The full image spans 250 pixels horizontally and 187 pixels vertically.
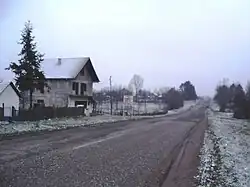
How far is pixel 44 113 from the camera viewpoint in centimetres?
3669

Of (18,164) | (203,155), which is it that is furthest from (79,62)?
(18,164)

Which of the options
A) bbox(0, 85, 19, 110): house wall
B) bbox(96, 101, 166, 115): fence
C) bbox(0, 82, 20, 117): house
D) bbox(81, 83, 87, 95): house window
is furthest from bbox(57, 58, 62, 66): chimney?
bbox(0, 85, 19, 110): house wall

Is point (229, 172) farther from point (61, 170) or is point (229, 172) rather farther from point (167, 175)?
point (61, 170)

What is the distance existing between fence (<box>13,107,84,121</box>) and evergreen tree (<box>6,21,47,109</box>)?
3.04m

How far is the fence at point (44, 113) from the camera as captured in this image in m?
33.0

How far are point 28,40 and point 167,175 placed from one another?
32.0 m

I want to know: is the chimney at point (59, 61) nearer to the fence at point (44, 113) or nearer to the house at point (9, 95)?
the fence at point (44, 113)

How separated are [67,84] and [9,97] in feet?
47.4

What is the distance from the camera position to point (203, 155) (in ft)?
48.8

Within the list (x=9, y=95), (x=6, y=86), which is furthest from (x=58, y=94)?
(x=6, y=86)

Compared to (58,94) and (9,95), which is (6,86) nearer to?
(9,95)

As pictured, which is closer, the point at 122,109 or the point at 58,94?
the point at 58,94

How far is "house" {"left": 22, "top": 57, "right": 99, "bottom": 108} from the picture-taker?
53312 millimetres

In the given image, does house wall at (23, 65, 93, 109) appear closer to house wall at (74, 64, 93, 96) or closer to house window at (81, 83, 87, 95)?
house wall at (74, 64, 93, 96)
